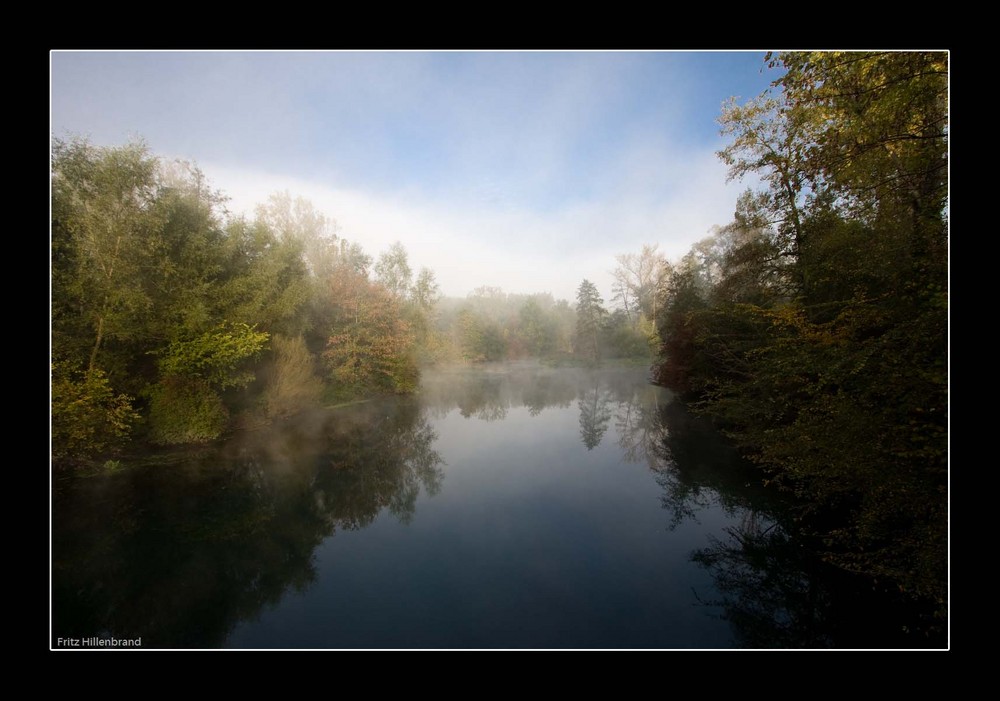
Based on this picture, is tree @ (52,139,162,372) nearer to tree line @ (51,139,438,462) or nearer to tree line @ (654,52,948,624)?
tree line @ (51,139,438,462)

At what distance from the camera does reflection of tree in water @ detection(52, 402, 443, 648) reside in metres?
3.78

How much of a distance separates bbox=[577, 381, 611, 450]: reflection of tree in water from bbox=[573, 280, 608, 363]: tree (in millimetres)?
19518

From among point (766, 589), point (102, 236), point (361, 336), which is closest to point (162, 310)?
point (102, 236)

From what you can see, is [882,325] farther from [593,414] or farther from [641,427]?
[593,414]

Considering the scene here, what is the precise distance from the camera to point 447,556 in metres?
4.88

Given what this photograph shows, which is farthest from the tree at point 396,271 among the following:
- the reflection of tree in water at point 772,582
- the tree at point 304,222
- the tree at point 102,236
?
the reflection of tree in water at point 772,582

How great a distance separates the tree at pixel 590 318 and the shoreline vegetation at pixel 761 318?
20943mm

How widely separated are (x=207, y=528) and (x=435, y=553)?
4.33m

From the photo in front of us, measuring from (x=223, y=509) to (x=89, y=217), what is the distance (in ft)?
23.5

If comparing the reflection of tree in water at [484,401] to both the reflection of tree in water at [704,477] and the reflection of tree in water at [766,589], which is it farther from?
the reflection of tree in water at [766,589]

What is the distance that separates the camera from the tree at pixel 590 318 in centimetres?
4034
